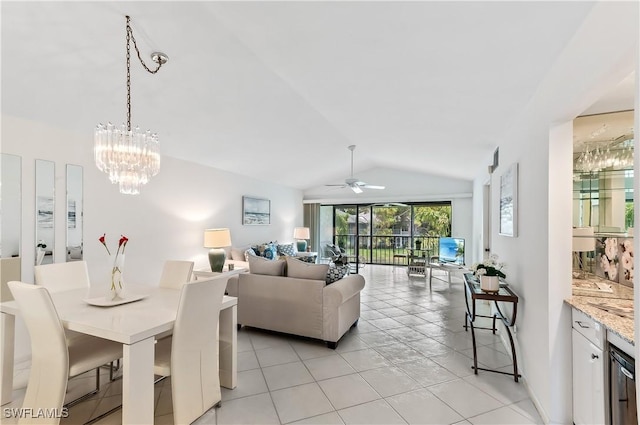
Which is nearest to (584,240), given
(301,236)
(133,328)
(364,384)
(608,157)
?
(608,157)

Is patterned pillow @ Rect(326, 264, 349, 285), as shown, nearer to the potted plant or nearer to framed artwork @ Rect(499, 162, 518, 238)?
the potted plant

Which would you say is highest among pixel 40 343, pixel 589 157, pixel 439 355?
pixel 589 157

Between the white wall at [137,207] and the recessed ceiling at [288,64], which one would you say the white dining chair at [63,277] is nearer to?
the white wall at [137,207]

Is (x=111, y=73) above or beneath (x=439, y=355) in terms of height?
above

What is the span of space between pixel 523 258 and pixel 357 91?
7.00ft

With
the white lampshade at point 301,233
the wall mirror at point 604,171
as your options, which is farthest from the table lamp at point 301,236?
the wall mirror at point 604,171

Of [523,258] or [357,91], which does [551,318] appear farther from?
[357,91]

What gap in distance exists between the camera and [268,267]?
11.5 feet

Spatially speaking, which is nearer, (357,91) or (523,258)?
(523,258)

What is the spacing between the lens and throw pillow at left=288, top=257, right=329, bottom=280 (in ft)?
10.8

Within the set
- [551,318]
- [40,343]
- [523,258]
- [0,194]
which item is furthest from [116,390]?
[523,258]

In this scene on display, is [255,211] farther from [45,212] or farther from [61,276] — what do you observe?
[61,276]

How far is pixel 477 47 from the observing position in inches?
68.2

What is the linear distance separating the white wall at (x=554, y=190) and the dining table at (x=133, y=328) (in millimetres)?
2269
